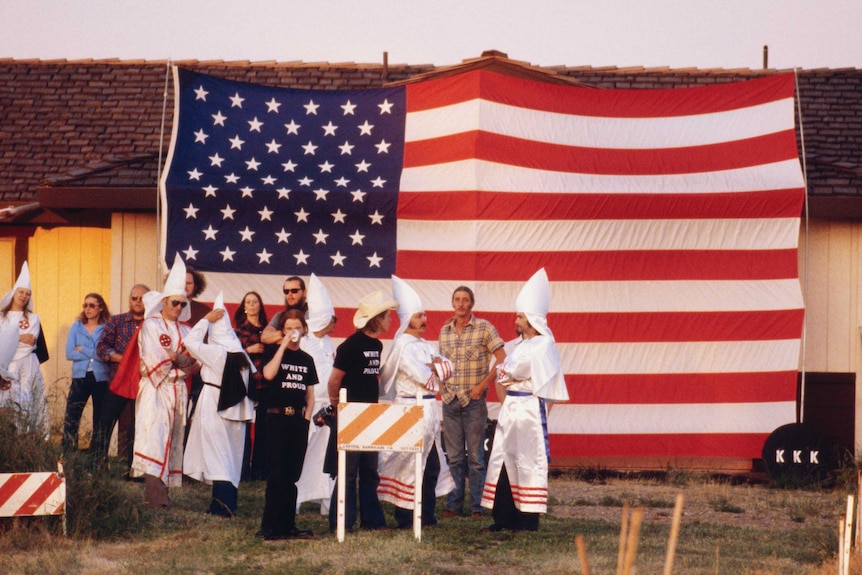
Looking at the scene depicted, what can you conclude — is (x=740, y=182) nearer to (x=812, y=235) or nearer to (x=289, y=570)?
(x=812, y=235)

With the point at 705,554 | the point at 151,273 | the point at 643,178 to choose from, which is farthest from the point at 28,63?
the point at 705,554

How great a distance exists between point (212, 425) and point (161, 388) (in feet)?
1.93

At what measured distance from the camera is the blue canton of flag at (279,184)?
11.5 meters

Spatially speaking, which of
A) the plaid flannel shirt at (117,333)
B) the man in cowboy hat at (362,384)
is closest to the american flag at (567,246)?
the plaid flannel shirt at (117,333)

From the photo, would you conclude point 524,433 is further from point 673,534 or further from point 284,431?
point 673,534

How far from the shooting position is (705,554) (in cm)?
752

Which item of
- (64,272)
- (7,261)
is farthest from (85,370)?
(7,261)

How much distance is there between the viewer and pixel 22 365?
33.7 feet

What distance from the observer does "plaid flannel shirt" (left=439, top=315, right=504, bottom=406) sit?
29.7 feet

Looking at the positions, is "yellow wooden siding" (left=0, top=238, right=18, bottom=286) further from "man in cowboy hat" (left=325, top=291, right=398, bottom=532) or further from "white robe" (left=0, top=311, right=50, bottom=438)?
"man in cowboy hat" (left=325, top=291, right=398, bottom=532)

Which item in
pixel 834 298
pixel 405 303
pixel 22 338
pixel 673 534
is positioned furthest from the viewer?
pixel 834 298

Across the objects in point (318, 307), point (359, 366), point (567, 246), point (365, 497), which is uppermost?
point (567, 246)

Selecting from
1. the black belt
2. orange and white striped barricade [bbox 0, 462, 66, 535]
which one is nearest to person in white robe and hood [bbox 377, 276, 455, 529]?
the black belt

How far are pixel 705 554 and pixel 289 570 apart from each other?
268 centimetres
